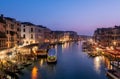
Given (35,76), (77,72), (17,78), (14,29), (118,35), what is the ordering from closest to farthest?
(17,78)
(35,76)
(77,72)
(14,29)
(118,35)

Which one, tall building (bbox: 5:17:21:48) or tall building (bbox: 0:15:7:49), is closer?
tall building (bbox: 0:15:7:49)

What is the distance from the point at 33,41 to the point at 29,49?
60.7ft

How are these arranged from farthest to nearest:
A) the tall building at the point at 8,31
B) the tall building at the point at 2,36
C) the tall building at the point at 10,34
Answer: the tall building at the point at 10,34 → the tall building at the point at 8,31 → the tall building at the point at 2,36

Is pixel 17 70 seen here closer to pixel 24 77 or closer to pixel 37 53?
pixel 24 77

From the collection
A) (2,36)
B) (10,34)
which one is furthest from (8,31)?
(2,36)

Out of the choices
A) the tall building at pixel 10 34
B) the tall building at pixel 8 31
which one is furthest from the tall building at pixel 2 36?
the tall building at pixel 10 34

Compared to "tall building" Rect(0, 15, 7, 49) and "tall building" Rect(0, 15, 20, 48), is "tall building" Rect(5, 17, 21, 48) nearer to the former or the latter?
"tall building" Rect(0, 15, 20, 48)

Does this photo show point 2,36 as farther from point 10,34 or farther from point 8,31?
point 10,34

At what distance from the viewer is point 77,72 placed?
49.6 metres

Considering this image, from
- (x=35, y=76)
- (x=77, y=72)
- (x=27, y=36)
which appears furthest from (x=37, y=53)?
(x=35, y=76)

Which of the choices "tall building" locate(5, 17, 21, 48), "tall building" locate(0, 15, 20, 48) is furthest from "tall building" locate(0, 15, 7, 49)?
"tall building" locate(5, 17, 21, 48)

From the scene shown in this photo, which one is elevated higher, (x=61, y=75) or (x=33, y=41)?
(x=33, y=41)

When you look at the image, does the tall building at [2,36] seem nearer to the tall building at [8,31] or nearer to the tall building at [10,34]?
the tall building at [8,31]

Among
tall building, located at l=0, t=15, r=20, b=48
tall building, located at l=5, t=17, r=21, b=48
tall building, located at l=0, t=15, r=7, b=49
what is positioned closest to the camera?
tall building, located at l=0, t=15, r=7, b=49
